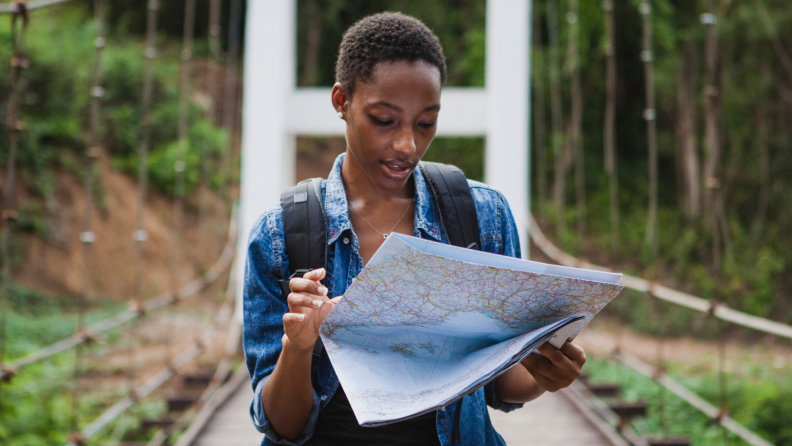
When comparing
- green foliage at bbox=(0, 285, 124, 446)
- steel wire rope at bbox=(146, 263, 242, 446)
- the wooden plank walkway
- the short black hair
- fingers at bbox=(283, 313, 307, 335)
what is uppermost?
the short black hair

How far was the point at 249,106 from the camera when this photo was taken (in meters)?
4.40

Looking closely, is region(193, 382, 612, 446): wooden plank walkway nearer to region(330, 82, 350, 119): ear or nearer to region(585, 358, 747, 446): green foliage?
region(585, 358, 747, 446): green foliage

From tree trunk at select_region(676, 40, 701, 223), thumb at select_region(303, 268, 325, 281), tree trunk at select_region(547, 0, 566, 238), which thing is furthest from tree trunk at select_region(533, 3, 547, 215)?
thumb at select_region(303, 268, 325, 281)

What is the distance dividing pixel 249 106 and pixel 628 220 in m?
6.91

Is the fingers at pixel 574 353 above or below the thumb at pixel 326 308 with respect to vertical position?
below

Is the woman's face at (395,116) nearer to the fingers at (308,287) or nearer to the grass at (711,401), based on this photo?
the fingers at (308,287)

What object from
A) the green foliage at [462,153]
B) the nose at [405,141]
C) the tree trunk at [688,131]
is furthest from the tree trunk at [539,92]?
the nose at [405,141]

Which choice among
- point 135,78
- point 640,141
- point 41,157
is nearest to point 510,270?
point 41,157

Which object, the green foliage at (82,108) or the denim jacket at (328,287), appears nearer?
the denim jacket at (328,287)

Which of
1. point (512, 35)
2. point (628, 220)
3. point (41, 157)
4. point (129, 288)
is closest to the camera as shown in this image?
point (512, 35)

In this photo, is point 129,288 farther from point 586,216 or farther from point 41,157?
point 586,216

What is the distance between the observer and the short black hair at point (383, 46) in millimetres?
764

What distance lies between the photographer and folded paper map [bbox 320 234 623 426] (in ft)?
2.02

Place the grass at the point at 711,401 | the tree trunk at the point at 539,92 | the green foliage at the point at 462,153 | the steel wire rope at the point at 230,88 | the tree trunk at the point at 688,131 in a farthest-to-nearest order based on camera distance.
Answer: the green foliage at the point at 462,153 → the tree trunk at the point at 688,131 → the tree trunk at the point at 539,92 → the steel wire rope at the point at 230,88 → the grass at the point at 711,401
